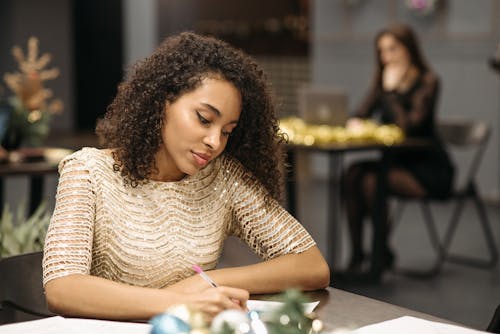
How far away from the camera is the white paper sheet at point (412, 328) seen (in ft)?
5.31

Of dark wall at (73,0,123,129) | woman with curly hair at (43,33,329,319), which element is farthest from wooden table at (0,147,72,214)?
dark wall at (73,0,123,129)

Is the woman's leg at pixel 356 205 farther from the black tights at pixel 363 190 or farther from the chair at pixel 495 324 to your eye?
the chair at pixel 495 324

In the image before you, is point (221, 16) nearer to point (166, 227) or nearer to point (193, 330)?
point (166, 227)

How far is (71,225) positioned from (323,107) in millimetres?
3779

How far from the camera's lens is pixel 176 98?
2027 millimetres

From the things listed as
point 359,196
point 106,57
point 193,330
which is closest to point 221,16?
point 106,57

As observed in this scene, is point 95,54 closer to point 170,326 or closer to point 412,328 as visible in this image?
point 412,328

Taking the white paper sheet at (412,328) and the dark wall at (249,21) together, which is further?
the dark wall at (249,21)

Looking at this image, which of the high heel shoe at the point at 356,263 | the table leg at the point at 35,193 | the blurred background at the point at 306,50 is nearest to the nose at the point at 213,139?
the blurred background at the point at 306,50

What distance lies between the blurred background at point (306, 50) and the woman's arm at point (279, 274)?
2559 millimetres

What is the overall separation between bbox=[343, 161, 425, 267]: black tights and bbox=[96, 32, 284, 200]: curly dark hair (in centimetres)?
345

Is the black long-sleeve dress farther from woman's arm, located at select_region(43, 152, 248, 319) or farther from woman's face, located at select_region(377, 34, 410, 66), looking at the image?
woman's arm, located at select_region(43, 152, 248, 319)

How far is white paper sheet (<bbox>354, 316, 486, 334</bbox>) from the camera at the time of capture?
1617mm

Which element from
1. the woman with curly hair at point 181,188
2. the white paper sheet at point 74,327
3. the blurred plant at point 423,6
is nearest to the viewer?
the white paper sheet at point 74,327
